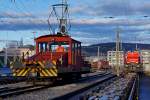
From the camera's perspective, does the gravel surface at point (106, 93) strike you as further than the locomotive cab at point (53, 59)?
No

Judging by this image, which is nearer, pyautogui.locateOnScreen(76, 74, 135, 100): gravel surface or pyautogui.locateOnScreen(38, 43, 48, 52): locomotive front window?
pyautogui.locateOnScreen(76, 74, 135, 100): gravel surface

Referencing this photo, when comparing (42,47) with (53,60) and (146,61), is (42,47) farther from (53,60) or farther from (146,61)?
(146,61)

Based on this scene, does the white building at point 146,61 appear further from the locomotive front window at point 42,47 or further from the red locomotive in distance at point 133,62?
the locomotive front window at point 42,47

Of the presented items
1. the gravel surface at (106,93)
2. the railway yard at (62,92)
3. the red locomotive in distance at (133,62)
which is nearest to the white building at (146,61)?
the red locomotive in distance at (133,62)

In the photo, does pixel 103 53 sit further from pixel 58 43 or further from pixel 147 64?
pixel 58 43

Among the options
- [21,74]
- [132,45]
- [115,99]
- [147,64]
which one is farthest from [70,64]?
[132,45]

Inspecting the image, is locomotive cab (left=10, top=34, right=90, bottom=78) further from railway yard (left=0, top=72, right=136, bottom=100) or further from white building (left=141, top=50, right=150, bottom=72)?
white building (left=141, top=50, right=150, bottom=72)

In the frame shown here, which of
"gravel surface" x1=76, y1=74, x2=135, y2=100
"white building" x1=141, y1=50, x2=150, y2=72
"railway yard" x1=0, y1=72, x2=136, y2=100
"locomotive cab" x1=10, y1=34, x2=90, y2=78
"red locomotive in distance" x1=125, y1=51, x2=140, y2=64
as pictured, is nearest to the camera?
"gravel surface" x1=76, y1=74, x2=135, y2=100

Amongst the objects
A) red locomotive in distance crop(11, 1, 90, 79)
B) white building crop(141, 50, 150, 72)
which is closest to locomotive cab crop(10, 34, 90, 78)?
red locomotive in distance crop(11, 1, 90, 79)

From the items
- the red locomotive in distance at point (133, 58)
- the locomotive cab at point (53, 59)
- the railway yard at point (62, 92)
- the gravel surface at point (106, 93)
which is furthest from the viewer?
the red locomotive in distance at point (133, 58)

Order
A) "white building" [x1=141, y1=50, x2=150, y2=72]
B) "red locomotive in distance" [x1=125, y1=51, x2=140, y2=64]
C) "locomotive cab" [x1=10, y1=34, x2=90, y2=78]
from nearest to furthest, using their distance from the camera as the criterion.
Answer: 1. "locomotive cab" [x1=10, y1=34, x2=90, y2=78]
2. "red locomotive in distance" [x1=125, y1=51, x2=140, y2=64]
3. "white building" [x1=141, y1=50, x2=150, y2=72]

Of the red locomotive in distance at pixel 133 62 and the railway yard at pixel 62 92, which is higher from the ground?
the red locomotive in distance at pixel 133 62

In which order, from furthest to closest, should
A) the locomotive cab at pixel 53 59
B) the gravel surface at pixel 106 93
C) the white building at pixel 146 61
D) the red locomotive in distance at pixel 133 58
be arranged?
the white building at pixel 146 61
the red locomotive in distance at pixel 133 58
the locomotive cab at pixel 53 59
the gravel surface at pixel 106 93

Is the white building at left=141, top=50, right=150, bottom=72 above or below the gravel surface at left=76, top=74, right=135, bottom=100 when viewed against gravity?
above
